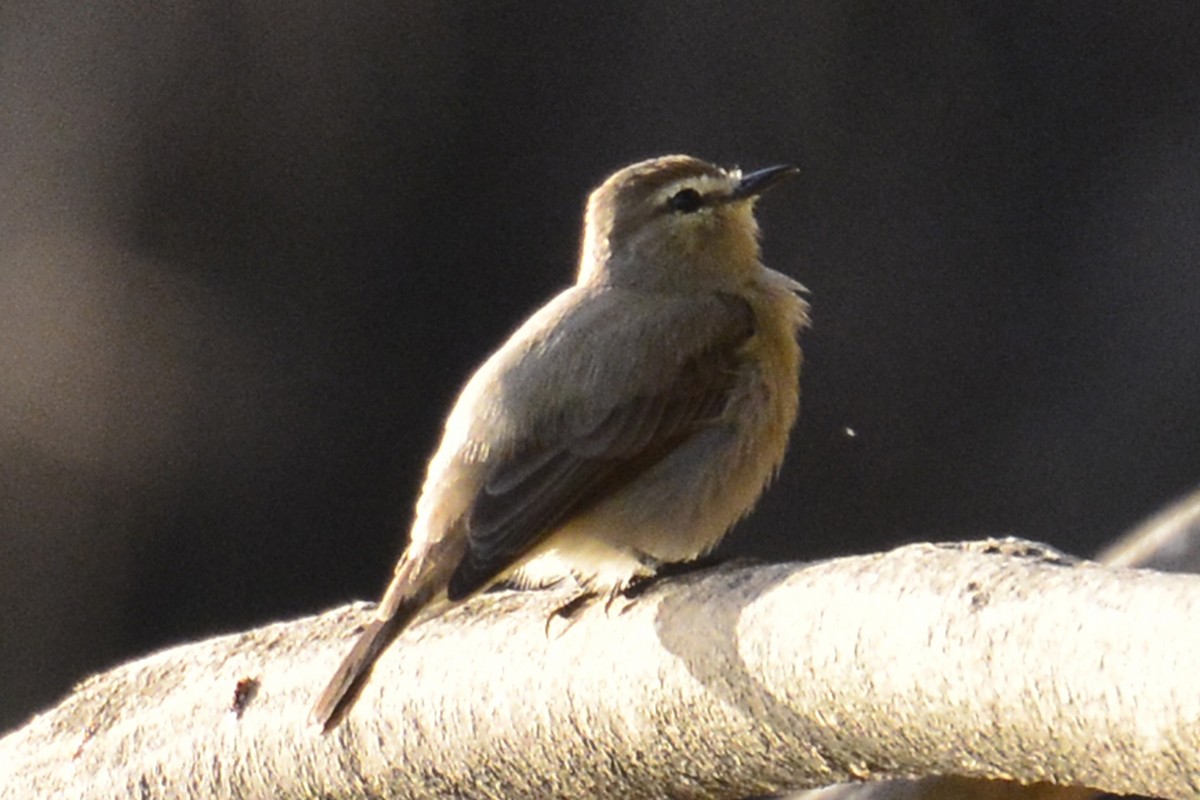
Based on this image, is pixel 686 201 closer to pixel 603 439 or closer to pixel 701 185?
pixel 701 185

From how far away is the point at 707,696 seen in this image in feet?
7.66

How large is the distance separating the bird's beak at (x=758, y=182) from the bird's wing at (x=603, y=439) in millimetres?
352

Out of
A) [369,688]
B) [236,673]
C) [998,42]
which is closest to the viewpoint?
[369,688]

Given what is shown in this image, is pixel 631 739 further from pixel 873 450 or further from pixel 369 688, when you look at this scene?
pixel 873 450

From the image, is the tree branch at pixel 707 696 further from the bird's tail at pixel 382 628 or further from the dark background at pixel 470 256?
the dark background at pixel 470 256

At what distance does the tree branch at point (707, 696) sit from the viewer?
1.84m

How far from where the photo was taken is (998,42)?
18.5 feet

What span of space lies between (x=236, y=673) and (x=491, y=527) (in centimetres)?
48

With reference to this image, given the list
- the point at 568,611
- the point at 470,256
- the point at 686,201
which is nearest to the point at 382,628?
the point at 568,611

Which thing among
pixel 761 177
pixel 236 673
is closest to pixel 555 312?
pixel 761 177

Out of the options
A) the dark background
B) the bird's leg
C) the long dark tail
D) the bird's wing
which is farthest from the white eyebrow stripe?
the dark background

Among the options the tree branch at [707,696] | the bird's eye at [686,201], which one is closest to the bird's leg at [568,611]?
the tree branch at [707,696]

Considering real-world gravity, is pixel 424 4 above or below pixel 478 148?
above

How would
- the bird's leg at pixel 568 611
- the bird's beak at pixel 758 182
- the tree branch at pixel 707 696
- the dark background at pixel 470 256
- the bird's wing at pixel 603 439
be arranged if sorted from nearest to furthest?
the tree branch at pixel 707 696 → the bird's leg at pixel 568 611 → the bird's wing at pixel 603 439 → the bird's beak at pixel 758 182 → the dark background at pixel 470 256
